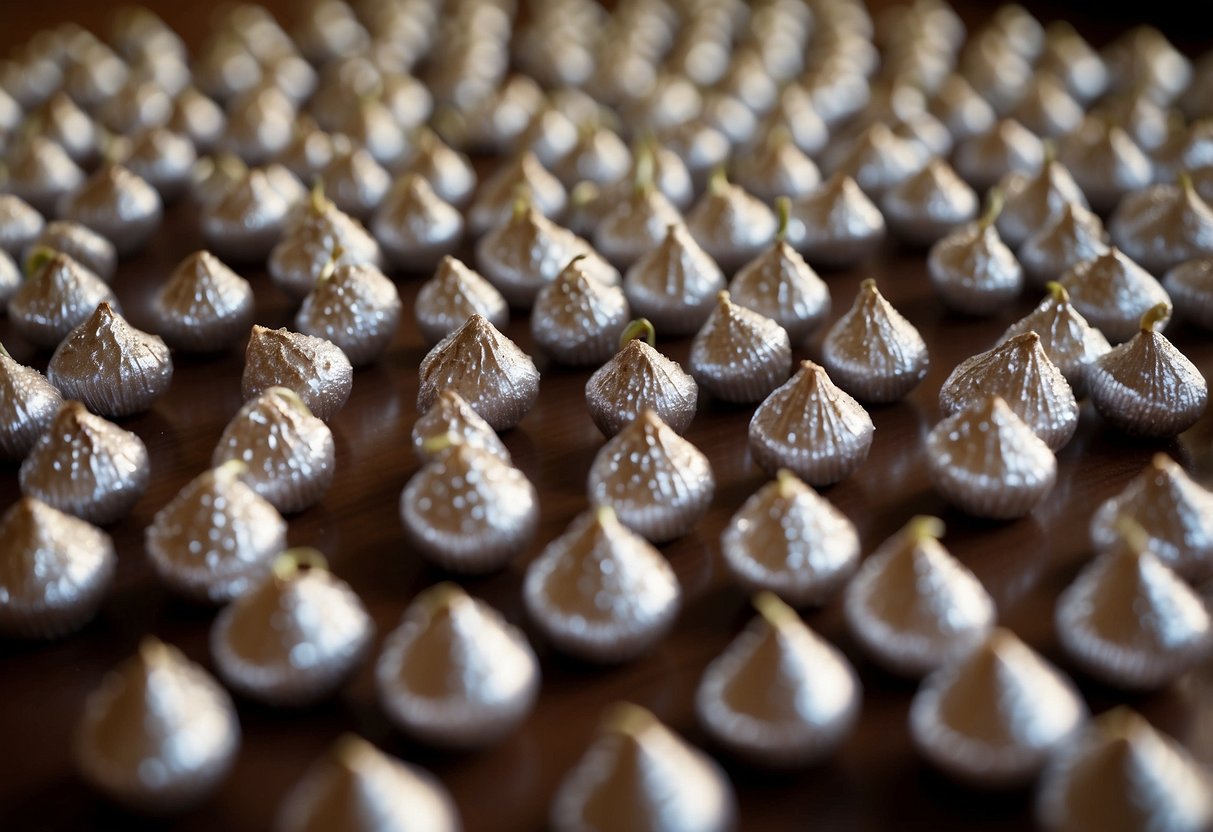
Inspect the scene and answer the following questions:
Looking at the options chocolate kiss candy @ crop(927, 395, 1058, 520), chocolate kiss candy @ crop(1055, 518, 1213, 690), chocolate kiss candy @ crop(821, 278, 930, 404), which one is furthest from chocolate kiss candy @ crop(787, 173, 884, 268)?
chocolate kiss candy @ crop(1055, 518, 1213, 690)

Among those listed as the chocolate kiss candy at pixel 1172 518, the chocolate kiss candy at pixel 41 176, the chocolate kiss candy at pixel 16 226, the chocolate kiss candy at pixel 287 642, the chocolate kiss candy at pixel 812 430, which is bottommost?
the chocolate kiss candy at pixel 41 176

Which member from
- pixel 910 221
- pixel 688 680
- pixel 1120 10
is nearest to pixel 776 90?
pixel 910 221

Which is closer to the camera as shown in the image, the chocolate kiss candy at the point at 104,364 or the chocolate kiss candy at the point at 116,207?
the chocolate kiss candy at the point at 104,364

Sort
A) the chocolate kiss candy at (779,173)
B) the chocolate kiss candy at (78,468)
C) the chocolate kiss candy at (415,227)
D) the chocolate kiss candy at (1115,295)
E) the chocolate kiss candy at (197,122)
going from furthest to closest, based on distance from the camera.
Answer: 1. the chocolate kiss candy at (197,122)
2. the chocolate kiss candy at (779,173)
3. the chocolate kiss candy at (415,227)
4. the chocolate kiss candy at (1115,295)
5. the chocolate kiss candy at (78,468)

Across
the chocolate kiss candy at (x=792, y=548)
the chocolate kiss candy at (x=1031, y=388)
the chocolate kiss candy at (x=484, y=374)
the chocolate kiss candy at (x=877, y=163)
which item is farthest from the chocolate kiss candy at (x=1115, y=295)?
the chocolate kiss candy at (x=484, y=374)

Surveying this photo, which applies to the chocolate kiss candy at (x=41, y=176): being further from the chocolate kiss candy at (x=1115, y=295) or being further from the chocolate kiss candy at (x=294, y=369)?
the chocolate kiss candy at (x=1115, y=295)

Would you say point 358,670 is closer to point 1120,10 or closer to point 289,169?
point 289,169

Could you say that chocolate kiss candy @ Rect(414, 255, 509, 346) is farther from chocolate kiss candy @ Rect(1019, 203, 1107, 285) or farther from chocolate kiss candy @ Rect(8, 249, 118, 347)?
chocolate kiss candy @ Rect(1019, 203, 1107, 285)

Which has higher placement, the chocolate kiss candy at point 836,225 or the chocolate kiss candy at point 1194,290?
the chocolate kiss candy at point 1194,290
